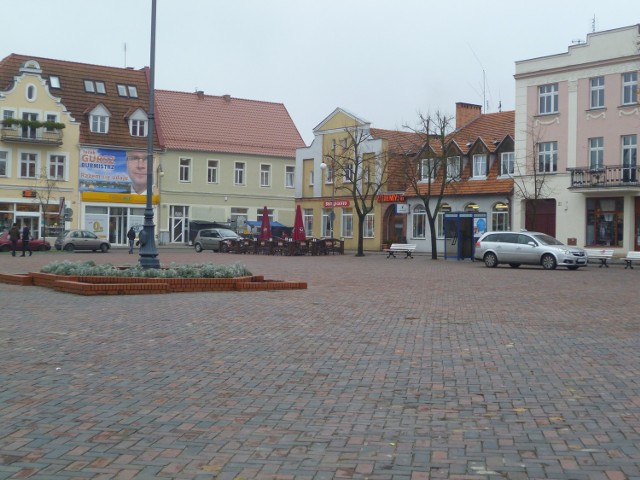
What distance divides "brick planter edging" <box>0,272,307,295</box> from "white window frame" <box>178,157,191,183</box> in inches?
1765

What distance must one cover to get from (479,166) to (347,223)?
12.7 metres

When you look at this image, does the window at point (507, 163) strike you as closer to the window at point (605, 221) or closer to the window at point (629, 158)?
the window at point (605, 221)

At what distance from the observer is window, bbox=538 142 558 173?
43906 mm

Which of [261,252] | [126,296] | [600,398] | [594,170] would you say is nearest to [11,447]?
[600,398]

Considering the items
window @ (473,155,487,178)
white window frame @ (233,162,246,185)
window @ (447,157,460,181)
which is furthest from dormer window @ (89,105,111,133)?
window @ (473,155,487,178)

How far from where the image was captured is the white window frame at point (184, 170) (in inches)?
2525

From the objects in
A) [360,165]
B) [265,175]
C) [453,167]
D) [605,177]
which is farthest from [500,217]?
[265,175]

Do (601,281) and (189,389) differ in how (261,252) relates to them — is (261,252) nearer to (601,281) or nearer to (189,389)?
(601,281)

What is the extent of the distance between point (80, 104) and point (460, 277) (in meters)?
41.7

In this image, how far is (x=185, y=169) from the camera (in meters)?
64.5

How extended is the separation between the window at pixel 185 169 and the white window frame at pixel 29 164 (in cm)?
1115

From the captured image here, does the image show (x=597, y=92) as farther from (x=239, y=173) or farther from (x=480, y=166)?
(x=239, y=173)

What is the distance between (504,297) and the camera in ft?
59.4

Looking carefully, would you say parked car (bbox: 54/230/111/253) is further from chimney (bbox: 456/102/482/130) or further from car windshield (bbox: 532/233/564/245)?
car windshield (bbox: 532/233/564/245)
